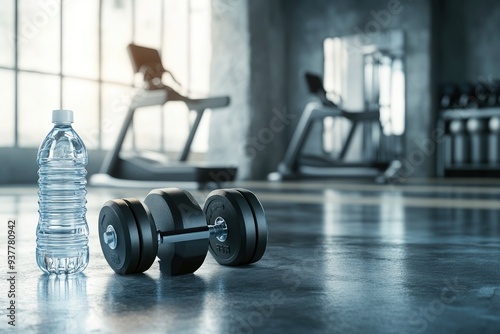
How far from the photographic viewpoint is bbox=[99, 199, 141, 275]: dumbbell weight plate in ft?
4.86

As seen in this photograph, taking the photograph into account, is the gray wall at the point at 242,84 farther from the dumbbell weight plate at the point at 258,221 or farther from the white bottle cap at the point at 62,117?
the white bottle cap at the point at 62,117

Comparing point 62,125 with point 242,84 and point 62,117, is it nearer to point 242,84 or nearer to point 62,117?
point 62,117

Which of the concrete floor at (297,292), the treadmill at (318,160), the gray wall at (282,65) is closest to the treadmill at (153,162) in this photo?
the treadmill at (318,160)

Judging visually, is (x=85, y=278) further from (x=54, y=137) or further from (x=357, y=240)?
(x=357, y=240)

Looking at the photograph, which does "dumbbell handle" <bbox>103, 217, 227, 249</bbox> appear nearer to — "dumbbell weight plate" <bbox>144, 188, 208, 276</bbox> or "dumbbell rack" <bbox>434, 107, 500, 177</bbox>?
"dumbbell weight plate" <bbox>144, 188, 208, 276</bbox>

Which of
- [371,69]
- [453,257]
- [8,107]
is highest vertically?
[371,69]

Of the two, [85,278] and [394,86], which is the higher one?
[394,86]

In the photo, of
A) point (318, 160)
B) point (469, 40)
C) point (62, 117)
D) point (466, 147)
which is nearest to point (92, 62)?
point (318, 160)

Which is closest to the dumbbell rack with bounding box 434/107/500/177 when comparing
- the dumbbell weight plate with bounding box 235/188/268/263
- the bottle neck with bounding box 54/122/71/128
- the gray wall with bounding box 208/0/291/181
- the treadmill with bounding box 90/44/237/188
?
the gray wall with bounding box 208/0/291/181

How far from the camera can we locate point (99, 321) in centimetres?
111

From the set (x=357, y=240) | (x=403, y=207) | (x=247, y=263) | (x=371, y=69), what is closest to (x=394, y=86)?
(x=371, y=69)

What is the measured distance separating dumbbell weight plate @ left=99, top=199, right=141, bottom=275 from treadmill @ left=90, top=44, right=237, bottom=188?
14.1ft

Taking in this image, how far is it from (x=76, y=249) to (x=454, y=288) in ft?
3.31

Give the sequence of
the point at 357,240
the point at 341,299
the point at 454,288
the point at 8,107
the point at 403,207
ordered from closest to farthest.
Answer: the point at 341,299, the point at 454,288, the point at 357,240, the point at 403,207, the point at 8,107
